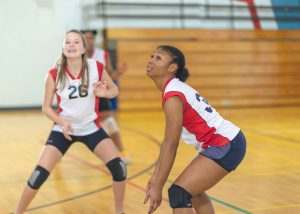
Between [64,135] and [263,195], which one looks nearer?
[64,135]

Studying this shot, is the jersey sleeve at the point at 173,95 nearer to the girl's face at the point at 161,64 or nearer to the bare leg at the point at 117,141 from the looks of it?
the girl's face at the point at 161,64

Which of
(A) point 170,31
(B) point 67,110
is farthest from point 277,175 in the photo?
(A) point 170,31

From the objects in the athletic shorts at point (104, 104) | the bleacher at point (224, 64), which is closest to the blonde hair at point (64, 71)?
the athletic shorts at point (104, 104)

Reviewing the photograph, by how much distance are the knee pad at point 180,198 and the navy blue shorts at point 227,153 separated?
304mm

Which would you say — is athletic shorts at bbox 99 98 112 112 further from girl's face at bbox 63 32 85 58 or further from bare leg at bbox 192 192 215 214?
bare leg at bbox 192 192 215 214

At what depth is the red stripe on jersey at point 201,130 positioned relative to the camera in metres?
3.97

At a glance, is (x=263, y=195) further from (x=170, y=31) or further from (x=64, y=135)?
(x=170, y=31)

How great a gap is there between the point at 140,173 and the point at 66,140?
2364 millimetres

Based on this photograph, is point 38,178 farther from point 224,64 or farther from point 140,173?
point 224,64

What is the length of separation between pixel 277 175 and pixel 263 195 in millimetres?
1151

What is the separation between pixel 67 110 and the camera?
5.40 meters

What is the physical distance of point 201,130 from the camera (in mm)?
4031

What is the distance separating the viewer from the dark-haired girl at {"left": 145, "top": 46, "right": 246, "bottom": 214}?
3777 millimetres

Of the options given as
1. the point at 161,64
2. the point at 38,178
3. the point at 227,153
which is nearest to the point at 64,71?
the point at 38,178
